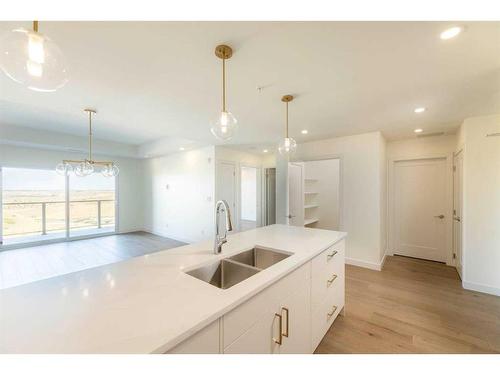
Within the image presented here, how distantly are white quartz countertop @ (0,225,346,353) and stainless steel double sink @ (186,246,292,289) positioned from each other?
0.10m

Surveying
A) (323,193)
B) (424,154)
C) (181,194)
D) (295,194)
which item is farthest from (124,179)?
(424,154)

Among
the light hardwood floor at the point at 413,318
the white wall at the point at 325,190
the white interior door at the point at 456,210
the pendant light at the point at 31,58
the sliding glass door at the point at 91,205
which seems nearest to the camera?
the pendant light at the point at 31,58

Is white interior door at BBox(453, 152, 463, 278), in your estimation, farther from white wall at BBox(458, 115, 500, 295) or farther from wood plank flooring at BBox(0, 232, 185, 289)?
wood plank flooring at BBox(0, 232, 185, 289)

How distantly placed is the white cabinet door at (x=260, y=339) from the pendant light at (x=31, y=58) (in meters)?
1.46

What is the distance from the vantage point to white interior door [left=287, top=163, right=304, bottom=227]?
156 inches

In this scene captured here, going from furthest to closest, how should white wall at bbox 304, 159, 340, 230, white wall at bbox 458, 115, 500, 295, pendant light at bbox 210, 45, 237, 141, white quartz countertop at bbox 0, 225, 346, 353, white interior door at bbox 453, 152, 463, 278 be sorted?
white wall at bbox 304, 159, 340, 230 < white interior door at bbox 453, 152, 463, 278 < white wall at bbox 458, 115, 500, 295 < pendant light at bbox 210, 45, 237, 141 < white quartz countertop at bbox 0, 225, 346, 353

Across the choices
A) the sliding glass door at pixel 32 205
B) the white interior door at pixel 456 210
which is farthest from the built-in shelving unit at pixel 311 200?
the sliding glass door at pixel 32 205

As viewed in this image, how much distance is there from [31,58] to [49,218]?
669 cm

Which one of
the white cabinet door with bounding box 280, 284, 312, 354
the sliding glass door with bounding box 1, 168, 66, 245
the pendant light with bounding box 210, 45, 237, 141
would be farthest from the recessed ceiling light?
the sliding glass door with bounding box 1, 168, 66, 245

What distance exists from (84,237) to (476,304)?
26.9 ft

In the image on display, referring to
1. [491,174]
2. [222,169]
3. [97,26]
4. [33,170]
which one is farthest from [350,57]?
[33,170]

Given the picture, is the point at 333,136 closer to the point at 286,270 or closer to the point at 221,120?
the point at 221,120

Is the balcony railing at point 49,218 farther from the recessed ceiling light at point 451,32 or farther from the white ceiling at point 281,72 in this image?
the recessed ceiling light at point 451,32

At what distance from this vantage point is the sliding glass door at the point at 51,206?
497 centimetres
